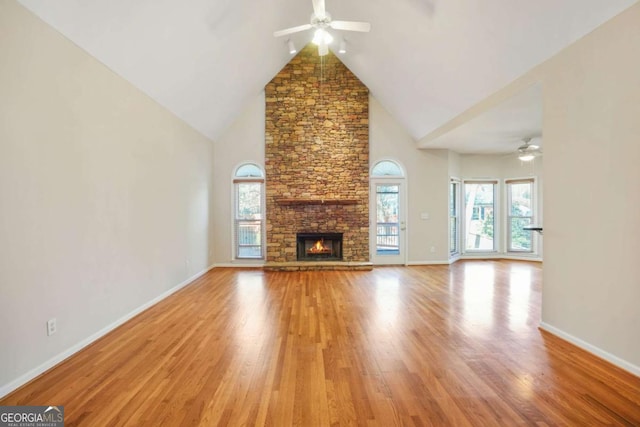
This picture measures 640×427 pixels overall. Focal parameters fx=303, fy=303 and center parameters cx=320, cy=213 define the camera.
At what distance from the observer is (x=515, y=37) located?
3.01m

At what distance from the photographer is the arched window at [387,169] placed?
6.89 metres

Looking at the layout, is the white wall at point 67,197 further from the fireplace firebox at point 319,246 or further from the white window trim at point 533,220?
the white window trim at point 533,220

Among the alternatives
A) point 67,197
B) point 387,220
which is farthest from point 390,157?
point 67,197

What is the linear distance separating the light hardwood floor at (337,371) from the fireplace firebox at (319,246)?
2.70 m

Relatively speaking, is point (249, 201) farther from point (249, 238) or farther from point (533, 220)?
point (533, 220)

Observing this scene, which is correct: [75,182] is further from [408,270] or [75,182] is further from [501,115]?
[408,270]

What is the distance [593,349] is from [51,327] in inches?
174

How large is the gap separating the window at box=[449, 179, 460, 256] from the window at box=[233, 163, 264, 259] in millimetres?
4468

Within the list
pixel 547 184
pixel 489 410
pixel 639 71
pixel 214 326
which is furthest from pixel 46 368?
pixel 639 71

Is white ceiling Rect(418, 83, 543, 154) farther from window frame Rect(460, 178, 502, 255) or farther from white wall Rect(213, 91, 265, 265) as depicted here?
white wall Rect(213, 91, 265, 265)

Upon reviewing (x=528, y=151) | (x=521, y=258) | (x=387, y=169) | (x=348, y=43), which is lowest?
(x=521, y=258)

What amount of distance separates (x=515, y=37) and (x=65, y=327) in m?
4.91

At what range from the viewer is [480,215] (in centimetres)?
764

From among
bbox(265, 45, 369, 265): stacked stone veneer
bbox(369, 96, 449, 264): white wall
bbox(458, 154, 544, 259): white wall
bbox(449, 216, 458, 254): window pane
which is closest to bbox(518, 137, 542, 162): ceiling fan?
bbox(369, 96, 449, 264): white wall
